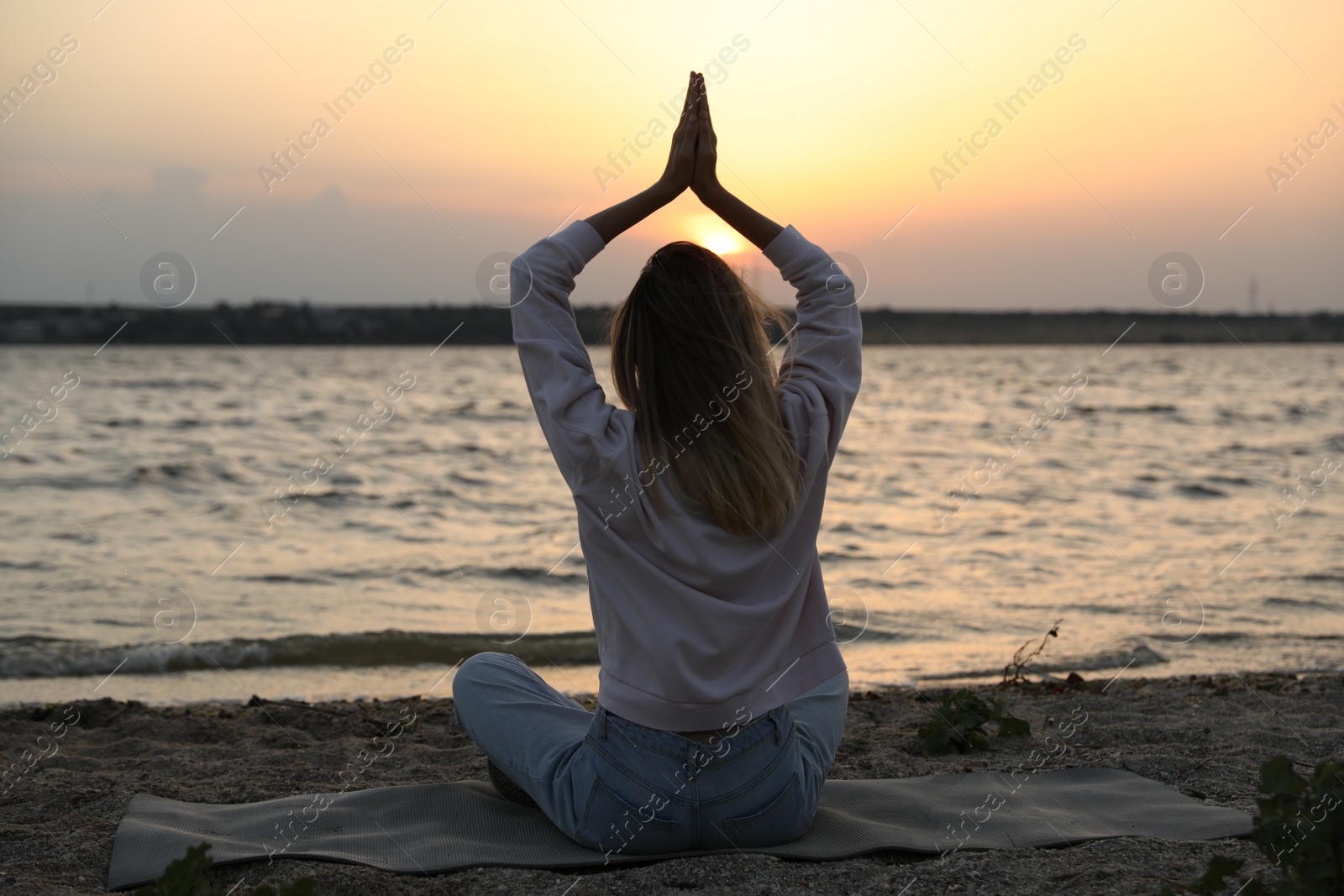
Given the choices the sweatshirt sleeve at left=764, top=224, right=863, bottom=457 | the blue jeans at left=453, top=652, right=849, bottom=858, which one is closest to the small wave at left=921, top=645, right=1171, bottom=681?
the blue jeans at left=453, top=652, right=849, bottom=858

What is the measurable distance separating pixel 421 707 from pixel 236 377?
23.4 meters

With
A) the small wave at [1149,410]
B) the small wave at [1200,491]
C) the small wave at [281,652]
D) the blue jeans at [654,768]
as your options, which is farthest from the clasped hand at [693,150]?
the small wave at [1149,410]

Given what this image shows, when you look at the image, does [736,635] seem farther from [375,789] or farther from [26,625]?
[26,625]

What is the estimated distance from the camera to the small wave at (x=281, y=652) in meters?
5.87

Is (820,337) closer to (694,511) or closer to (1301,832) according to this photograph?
(694,511)

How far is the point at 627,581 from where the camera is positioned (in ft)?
7.68

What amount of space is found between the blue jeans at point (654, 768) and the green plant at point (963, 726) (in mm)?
1167

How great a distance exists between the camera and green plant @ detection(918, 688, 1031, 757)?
385 centimetres

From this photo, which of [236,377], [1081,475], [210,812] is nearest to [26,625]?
[210,812]

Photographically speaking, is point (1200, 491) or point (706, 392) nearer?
point (706, 392)

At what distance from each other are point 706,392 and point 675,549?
1.20ft

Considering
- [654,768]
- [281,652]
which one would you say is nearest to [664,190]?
[654,768]

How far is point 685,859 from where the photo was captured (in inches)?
102

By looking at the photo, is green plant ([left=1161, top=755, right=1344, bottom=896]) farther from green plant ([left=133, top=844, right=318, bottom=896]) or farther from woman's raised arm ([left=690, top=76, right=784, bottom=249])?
woman's raised arm ([left=690, top=76, right=784, bottom=249])
